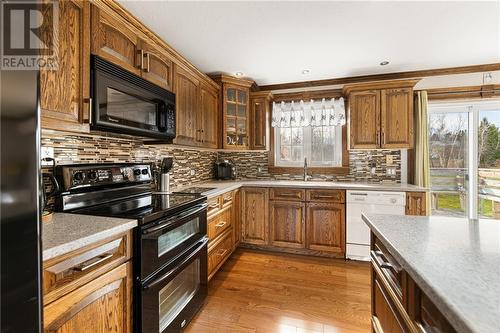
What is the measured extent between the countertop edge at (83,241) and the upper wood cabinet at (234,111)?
6.77 ft

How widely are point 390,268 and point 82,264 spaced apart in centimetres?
129

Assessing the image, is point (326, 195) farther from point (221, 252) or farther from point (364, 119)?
point (221, 252)

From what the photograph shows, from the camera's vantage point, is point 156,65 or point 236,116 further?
point 236,116

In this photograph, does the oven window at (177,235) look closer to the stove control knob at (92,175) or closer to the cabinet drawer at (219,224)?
the cabinet drawer at (219,224)

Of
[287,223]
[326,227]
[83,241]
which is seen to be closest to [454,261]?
[83,241]

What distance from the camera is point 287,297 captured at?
2.04 m

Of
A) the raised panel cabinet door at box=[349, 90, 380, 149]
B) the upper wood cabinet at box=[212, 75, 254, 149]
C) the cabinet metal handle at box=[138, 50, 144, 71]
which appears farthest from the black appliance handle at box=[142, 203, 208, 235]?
the raised panel cabinet door at box=[349, 90, 380, 149]

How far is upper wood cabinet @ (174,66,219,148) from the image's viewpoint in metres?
2.22

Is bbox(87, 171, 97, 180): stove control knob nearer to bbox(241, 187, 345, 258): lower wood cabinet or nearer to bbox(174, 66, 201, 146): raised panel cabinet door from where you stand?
bbox(174, 66, 201, 146): raised panel cabinet door

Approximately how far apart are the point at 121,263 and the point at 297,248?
227cm

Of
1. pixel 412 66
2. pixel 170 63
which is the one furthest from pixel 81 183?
pixel 412 66

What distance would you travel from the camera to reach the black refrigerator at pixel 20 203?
0.50 metres

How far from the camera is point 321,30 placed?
2.00 metres

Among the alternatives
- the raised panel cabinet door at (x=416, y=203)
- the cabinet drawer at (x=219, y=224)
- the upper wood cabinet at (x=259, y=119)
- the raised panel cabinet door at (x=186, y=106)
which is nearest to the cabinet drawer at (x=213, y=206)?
the cabinet drawer at (x=219, y=224)
